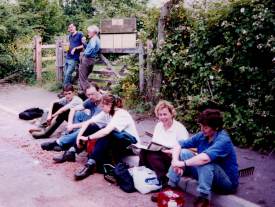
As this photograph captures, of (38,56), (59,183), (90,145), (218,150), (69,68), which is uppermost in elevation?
(38,56)

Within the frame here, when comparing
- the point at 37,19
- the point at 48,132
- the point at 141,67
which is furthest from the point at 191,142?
the point at 37,19

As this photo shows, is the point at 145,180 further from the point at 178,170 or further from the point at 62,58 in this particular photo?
the point at 62,58

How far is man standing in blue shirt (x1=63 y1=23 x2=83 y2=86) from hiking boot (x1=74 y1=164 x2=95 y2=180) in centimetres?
723

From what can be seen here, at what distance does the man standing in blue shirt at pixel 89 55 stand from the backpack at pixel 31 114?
1.98 meters

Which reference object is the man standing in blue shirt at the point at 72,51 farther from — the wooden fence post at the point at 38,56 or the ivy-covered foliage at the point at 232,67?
the ivy-covered foliage at the point at 232,67

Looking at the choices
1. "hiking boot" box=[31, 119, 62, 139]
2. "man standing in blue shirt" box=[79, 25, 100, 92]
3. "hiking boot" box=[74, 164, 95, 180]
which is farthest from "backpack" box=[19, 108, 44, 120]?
"hiking boot" box=[74, 164, 95, 180]

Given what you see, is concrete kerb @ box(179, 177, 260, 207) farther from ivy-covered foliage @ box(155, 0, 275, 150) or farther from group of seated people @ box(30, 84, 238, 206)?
ivy-covered foliage @ box(155, 0, 275, 150)

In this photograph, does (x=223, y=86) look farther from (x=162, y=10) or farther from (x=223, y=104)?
(x=162, y=10)

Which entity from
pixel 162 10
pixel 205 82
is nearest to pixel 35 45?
pixel 162 10

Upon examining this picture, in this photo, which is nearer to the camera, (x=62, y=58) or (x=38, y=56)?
(x=62, y=58)

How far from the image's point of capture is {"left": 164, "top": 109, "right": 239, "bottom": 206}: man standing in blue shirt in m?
5.29

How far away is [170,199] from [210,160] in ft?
2.23

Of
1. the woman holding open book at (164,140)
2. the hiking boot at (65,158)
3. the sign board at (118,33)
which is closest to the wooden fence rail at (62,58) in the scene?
the sign board at (118,33)

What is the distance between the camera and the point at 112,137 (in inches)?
273
